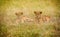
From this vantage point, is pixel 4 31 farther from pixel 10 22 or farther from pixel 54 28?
pixel 54 28

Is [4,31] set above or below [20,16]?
below

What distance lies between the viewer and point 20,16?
3.29m

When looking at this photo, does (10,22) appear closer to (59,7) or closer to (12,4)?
(12,4)

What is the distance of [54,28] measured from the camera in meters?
3.19

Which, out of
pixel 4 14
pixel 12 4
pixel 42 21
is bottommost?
pixel 42 21

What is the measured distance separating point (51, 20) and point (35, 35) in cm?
54

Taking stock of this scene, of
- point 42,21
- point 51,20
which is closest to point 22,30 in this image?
point 42,21

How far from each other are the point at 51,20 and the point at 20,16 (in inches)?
30.7

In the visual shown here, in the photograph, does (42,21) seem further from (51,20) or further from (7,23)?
(7,23)

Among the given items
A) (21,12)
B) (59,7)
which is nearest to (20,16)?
(21,12)

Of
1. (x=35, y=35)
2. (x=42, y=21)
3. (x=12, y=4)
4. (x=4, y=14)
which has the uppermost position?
(x=12, y=4)

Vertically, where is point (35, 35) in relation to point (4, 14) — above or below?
below

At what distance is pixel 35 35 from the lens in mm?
3172

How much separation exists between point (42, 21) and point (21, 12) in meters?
0.57
